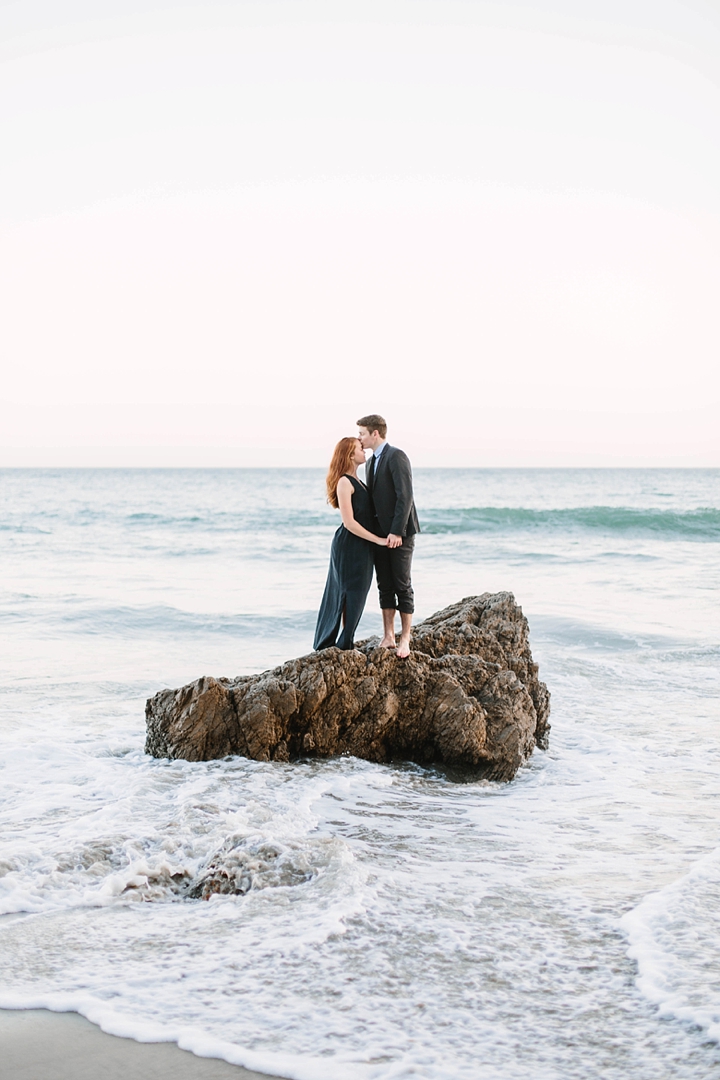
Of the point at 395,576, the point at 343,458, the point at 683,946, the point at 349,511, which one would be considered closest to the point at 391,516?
the point at 349,511

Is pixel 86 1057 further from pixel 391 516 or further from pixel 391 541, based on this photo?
pixel 391 516

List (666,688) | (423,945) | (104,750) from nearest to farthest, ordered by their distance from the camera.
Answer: (423,945) → (104,750) → (666,688)

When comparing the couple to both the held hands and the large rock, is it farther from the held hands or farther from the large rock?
the large rock

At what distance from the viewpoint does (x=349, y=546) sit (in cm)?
691

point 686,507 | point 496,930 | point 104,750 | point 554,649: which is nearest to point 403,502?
point 104,750

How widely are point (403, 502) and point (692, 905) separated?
3.59m

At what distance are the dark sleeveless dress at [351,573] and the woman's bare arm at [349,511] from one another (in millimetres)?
52

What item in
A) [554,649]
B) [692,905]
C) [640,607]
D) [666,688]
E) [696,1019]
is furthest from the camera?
[640,607]

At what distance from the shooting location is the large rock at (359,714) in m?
6.26

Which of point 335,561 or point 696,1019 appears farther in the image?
point 335,561

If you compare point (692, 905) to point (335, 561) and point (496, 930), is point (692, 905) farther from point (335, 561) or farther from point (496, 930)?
point (335, 561)

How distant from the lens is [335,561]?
22.9 ft

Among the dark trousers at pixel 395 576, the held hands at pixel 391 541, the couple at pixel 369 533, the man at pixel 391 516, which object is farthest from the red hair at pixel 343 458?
the dark trousers at pixel 395 576

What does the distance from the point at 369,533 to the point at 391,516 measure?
0.76 ft
